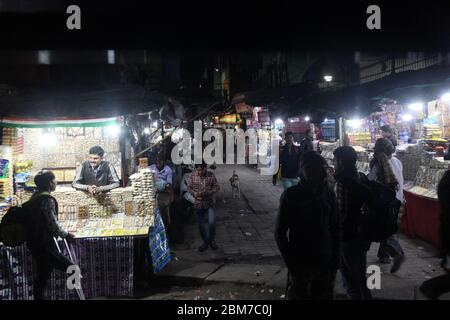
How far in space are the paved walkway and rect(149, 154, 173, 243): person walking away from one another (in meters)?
0.65

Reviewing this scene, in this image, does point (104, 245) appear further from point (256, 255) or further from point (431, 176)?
point (431, 176)

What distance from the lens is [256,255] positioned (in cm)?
820

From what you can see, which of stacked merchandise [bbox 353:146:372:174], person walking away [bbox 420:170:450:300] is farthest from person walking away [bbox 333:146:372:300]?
stacked merchandise [bbox 353:146:372:174]

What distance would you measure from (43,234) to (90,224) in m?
1.24

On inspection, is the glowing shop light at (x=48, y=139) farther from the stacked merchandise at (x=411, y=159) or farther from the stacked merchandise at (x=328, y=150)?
the stacked merchandise at (x=328, y=150)

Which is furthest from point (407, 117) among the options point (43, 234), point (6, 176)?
point (43, 234)

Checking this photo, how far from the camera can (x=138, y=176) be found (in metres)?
6.88

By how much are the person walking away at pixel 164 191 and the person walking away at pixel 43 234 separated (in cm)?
349

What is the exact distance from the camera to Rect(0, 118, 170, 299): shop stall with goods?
19.3 feet

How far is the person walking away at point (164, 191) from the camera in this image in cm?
909

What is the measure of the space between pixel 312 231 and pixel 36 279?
3.91 metres

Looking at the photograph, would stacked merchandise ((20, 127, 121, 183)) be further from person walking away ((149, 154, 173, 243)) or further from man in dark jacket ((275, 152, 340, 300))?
man in dark jacket ((275, 152, 340, 300))
